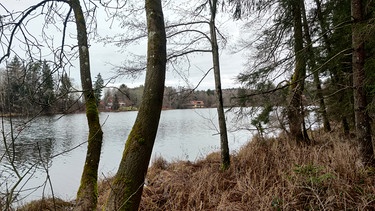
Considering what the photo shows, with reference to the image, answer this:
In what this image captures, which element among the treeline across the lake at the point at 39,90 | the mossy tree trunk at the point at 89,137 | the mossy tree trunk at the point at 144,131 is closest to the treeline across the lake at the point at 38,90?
the treeline across the lake at the point at 39,90

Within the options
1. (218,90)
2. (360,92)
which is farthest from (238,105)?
(360,92)

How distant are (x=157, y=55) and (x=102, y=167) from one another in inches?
325

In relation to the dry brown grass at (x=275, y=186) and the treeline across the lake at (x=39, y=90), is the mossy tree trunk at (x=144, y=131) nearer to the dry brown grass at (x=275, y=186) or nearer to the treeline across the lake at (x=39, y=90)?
the treeline across the lake at (x=39, y=90)

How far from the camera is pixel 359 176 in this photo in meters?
3.43

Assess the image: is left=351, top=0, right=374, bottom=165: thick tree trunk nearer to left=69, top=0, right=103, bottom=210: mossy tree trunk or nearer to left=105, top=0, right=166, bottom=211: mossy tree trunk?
left=105, top=0, right=166, bottom=211: mossy tree trunk

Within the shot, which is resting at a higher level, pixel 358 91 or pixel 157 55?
pixel 157 55

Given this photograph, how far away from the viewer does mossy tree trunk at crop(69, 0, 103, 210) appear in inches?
162

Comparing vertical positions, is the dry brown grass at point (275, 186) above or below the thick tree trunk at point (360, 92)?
below

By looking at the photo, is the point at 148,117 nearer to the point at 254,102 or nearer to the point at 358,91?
the point at 358,91

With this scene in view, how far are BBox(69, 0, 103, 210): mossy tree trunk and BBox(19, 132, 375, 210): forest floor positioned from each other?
837mm

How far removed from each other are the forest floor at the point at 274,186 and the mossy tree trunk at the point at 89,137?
0.84 meters

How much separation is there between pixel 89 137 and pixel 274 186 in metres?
3.10

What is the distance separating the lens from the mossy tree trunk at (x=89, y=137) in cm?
411

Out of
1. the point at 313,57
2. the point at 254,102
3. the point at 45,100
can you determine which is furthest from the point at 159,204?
the point at 313,57
